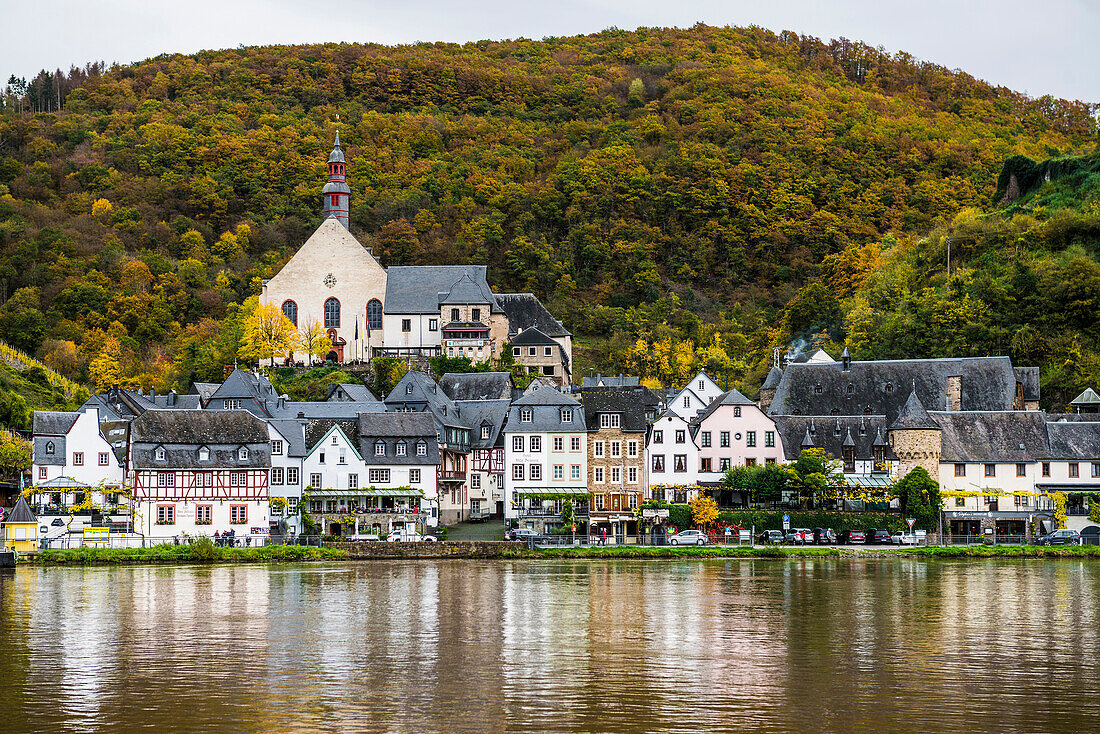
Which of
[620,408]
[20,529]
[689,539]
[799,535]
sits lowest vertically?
[689,539]

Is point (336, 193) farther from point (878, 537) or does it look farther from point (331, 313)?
point (878, 537)

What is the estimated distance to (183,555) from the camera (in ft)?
185

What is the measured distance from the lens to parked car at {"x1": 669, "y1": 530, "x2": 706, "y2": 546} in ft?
201

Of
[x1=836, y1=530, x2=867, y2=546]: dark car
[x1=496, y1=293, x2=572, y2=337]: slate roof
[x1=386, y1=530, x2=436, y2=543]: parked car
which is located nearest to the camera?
[x1=386, y1=530, x2=436, y2=543]: parked car

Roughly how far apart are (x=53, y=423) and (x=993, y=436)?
50.4 metres

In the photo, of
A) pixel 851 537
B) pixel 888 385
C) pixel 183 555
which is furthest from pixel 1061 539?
pixel 183 555

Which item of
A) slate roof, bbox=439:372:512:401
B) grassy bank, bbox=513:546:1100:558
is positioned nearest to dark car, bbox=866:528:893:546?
grassy bank, bbox=513:546:1100:558

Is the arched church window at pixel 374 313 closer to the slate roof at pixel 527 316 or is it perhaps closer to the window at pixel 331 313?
the window at pixel 331 313

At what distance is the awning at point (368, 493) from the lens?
66463mm

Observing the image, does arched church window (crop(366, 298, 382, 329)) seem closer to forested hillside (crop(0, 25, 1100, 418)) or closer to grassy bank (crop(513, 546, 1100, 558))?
forested hillside (crop(0, 25, 1100, 418))

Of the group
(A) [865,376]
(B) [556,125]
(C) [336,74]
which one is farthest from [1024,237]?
(C) [336,74]

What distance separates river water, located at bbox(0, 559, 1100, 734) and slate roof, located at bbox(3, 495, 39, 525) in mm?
10957

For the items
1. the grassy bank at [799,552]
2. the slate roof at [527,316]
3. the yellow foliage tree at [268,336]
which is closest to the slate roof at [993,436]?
the grassy bank at [799,552]

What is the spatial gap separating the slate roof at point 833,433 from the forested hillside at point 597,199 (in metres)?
19.4
